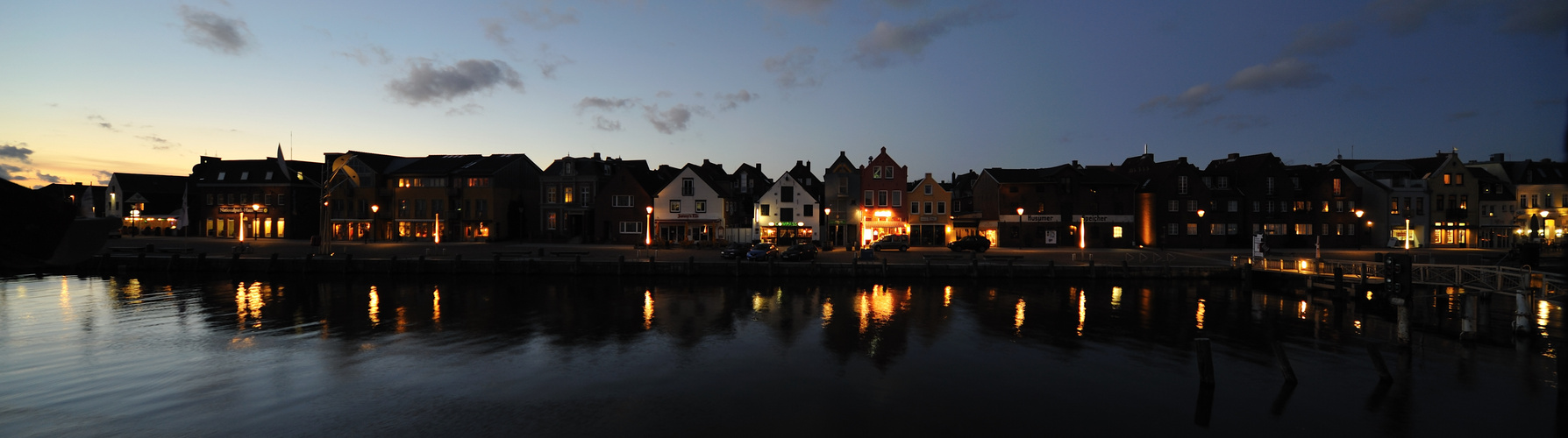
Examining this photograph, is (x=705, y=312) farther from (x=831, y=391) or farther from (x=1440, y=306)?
A: (x=1440, y=306)

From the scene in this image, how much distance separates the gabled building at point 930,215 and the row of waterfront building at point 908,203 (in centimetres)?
17

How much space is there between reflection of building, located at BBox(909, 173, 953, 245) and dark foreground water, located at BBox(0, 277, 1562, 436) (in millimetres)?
32080

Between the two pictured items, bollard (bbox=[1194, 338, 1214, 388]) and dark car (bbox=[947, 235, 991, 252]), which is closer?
bollard (bbox=[1194, 338, 1214, 388])

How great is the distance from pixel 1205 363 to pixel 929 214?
48.6 metres

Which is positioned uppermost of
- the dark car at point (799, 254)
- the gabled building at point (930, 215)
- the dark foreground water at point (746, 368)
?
the gabled building at point (930, 215)

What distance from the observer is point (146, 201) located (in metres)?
86.1

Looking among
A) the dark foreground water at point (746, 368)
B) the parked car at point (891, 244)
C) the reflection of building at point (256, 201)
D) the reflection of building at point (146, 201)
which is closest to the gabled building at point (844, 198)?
the parked car at point (891, 244)

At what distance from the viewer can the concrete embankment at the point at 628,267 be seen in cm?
4303

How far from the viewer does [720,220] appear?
221ft

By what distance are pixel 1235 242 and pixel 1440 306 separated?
43.2 meters

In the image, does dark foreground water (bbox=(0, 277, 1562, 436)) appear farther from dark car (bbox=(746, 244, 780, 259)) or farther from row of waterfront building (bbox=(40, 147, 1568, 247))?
row of waterfront building (bbox=(40, 147, 1568, 247))

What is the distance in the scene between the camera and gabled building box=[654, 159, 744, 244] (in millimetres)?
67312

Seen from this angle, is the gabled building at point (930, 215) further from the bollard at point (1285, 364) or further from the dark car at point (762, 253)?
the bollard at point (1285, 364)

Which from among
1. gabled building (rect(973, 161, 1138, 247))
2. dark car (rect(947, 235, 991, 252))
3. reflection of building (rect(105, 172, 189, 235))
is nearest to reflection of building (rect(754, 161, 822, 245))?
dark car (rect(947, 235, 991, 252))
